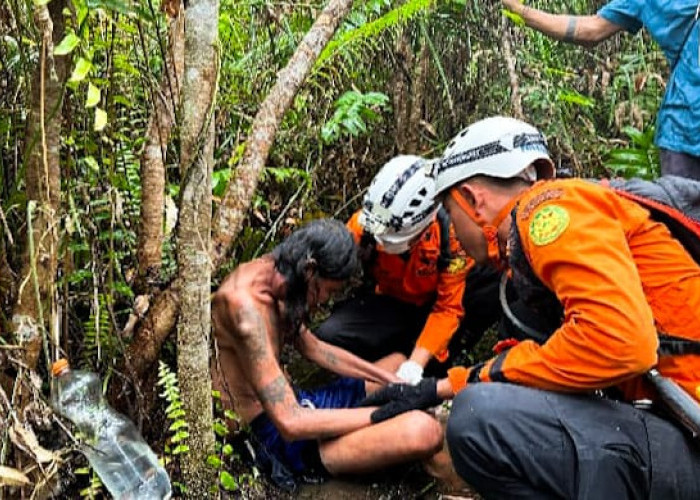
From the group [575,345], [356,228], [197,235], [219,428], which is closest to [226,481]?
[219,428]

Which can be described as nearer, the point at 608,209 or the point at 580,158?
the point at 608,209

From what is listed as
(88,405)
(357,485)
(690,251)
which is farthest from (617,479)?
(88,405)

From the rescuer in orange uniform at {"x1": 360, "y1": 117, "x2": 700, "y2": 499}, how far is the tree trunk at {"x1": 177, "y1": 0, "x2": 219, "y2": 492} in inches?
34.8

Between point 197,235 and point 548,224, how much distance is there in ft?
3.87

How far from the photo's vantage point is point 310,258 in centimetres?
352

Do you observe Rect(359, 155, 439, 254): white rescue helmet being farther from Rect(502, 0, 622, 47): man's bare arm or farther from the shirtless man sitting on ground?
Rect(502, 0, 622, 47): man's bare arm

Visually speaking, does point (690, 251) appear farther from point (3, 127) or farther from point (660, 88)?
point (660, 88)

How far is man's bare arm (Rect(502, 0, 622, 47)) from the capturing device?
4684 millimetres

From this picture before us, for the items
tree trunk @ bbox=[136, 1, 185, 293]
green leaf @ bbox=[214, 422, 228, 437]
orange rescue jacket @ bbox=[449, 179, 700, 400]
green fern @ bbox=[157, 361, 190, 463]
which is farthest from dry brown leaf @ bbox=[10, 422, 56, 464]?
orange rescue jacket @ bbox=[449, 179, 700, 400]

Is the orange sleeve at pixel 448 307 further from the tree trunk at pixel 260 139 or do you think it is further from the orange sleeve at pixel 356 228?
the tree trunk at pixel 260 139

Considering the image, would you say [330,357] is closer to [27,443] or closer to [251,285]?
[251,285]

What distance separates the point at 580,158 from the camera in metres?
5.38

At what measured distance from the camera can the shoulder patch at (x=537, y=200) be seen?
255 cm

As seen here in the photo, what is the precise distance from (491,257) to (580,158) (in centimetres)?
251
